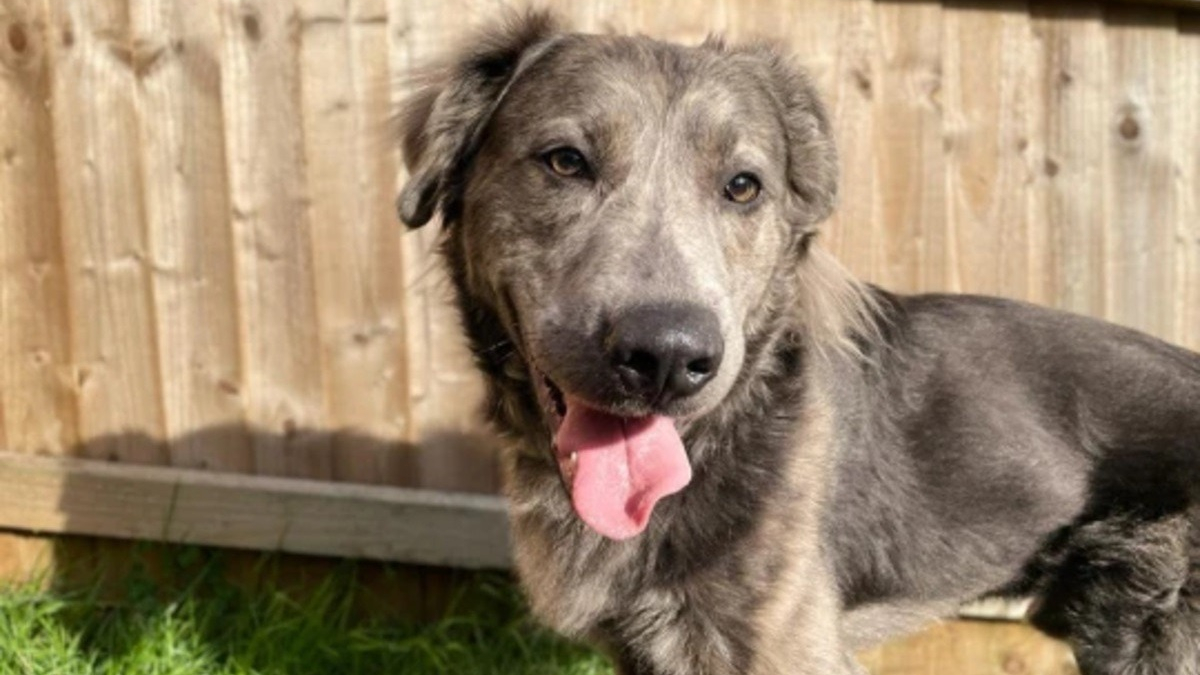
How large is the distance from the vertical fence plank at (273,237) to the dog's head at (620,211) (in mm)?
1054

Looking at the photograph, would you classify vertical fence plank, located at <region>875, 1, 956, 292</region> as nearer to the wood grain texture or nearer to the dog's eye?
the wood grain texture

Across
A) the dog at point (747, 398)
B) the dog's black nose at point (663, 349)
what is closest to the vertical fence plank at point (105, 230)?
the dog at point (747, 398)

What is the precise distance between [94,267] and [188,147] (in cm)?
48

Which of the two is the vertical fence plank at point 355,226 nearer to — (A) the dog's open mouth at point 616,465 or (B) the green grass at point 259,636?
(B) the green grass at point 259,636

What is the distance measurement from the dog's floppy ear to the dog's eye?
21.5 inches

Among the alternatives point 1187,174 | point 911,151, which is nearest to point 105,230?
point 911,151

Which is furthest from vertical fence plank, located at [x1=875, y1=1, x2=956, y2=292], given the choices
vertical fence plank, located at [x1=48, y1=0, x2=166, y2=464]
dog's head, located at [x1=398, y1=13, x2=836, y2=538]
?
vertical fence plank, located at [x1=48, y1=0, x2=166, y2=464]

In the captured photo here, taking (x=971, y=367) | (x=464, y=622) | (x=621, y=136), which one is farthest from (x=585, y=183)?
(x=464, y=622)

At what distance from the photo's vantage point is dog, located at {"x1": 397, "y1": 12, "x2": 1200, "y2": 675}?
12.0ft

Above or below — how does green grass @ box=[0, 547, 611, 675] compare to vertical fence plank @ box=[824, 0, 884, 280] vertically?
below

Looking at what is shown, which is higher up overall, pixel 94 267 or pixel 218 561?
pixel 94 267

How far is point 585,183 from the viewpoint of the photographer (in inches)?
148

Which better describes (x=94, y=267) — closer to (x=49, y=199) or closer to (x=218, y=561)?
(x=49, y=199)

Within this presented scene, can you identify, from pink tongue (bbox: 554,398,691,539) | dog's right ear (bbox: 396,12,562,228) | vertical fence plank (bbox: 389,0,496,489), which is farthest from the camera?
vertical fence plank (bbox: 389,0,496,489)
